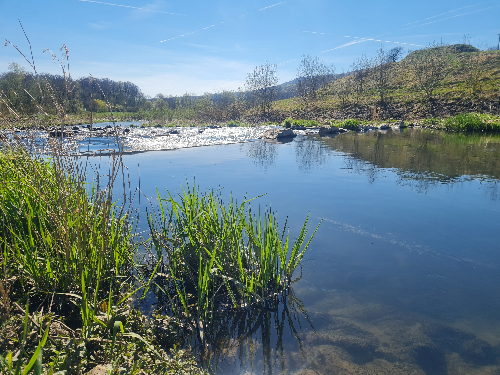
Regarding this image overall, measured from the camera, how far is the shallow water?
6.84 ft

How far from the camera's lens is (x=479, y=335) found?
226cm

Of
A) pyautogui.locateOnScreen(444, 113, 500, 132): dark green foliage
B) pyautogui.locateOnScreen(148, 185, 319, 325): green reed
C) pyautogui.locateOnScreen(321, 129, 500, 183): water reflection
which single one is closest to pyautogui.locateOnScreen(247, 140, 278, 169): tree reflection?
pyautogui.locateOnScreen(321, 129, 500, 183): water reflection

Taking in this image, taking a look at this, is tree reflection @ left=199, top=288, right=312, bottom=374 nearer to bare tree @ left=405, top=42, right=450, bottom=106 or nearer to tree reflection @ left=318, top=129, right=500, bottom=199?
tree reflection @ left=318, top=129, right=500, bottom=199

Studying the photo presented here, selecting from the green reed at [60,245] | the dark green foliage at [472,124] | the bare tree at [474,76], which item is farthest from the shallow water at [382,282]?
the bare tree at [474,76]

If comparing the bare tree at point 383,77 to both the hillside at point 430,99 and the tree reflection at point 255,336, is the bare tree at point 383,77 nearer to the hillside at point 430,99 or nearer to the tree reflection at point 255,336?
the hillside at point 430,99

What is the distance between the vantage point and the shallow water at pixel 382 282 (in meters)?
2.09

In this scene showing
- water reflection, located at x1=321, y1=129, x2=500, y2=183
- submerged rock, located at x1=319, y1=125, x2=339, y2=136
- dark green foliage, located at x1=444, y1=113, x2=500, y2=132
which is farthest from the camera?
submerged rock, located at x1=319, y1=125, x2=339, y2=136

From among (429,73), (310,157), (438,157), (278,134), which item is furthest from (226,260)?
(429,73)

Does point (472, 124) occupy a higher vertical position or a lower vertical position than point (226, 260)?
higher

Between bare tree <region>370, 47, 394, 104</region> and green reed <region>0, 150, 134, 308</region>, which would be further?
bare tree <region>370, 47, 394, 104</region>

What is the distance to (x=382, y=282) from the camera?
297 cm

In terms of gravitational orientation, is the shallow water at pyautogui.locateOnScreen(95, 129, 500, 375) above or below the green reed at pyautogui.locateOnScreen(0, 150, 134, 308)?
below

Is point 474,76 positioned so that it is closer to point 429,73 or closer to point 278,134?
point 429,73

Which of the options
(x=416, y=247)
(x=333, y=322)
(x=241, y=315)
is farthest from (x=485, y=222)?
(x=241, y=315)
